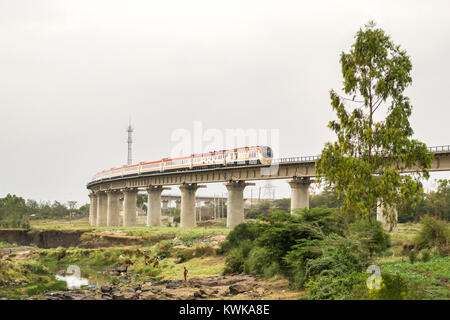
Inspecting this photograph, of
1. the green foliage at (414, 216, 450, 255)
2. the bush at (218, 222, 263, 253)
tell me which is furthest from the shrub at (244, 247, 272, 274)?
the green foliage at (414, 216, 450, 255)

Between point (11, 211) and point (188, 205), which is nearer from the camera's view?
point (188, 205)

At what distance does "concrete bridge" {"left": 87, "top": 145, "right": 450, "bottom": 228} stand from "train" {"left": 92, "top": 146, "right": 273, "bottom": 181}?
28.4 inches

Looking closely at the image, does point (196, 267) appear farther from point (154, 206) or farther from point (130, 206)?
point (130, 206)

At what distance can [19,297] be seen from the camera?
1024 inches

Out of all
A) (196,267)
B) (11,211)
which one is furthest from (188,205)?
(11,211)

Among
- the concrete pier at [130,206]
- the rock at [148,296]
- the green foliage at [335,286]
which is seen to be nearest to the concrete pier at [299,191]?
the rock at [148,296]

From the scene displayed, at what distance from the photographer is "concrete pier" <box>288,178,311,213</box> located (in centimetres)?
4794

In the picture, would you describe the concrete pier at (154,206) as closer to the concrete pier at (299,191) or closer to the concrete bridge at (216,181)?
the concrete bridge at (216,181)

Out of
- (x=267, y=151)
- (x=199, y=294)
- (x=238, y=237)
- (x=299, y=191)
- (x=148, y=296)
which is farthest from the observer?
(x=267, y=151)

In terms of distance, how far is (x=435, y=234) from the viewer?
1003 inches

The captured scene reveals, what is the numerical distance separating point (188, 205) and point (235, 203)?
34.6 ft

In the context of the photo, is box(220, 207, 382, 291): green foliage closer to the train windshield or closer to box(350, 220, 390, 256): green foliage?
box(350, 220, 390, 256): green foliage
